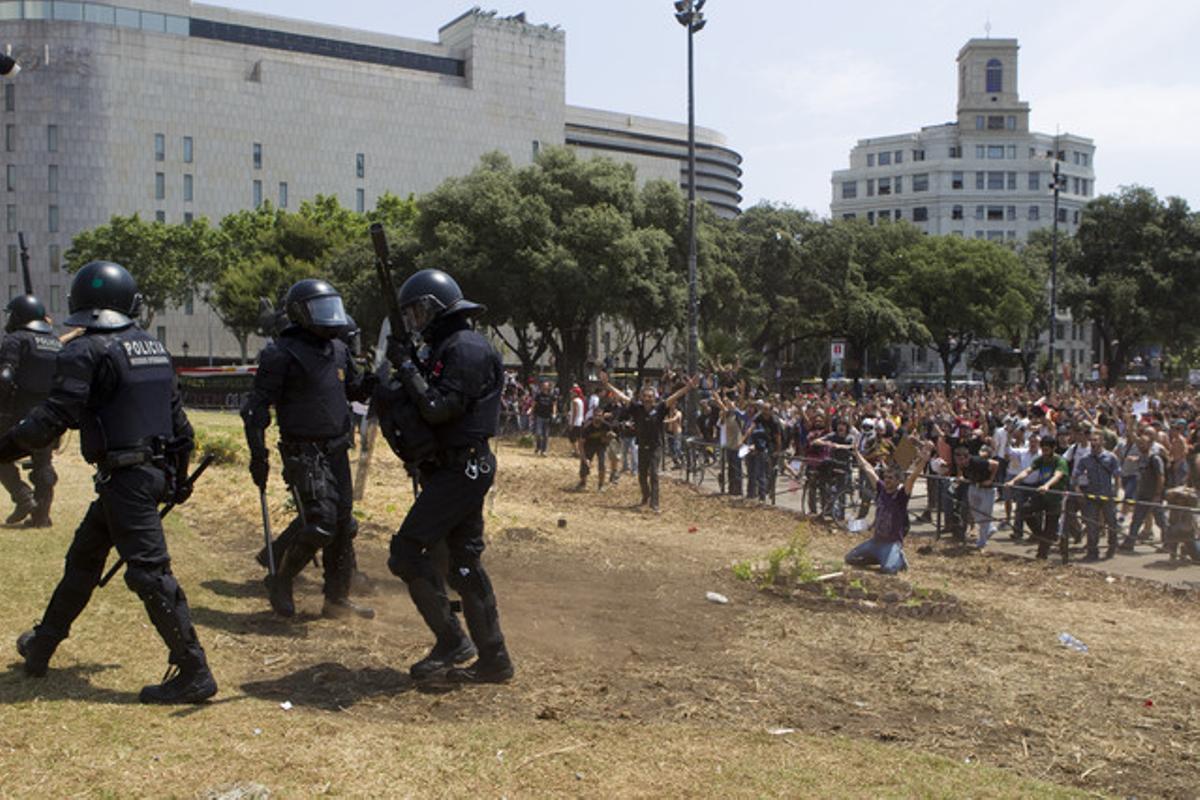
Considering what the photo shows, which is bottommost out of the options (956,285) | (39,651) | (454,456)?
(39,651)

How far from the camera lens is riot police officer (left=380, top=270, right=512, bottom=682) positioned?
5641 millimetres

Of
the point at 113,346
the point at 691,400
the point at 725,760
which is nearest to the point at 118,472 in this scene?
the point at 113,346

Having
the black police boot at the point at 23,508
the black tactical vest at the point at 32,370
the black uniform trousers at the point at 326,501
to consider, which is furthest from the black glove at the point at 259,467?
the black police boot at the point at 23,508

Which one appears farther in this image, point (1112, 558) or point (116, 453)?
point (1112, 558)

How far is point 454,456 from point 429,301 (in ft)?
2.77

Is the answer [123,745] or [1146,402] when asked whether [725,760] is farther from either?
[1146,402]

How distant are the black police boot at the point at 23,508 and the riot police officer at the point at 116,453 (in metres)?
4.25

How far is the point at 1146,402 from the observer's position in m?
24.7

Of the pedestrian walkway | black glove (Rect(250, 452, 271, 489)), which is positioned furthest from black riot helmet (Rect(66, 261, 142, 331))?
the pedestrian walkway

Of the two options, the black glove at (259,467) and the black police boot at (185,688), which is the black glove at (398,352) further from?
the black police boot at (185,688)

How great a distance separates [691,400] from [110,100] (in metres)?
61.2

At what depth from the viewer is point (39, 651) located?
17.4 feet

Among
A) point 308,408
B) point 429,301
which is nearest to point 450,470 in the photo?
point 429,301

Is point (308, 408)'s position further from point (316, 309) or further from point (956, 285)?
point (956, 285)
